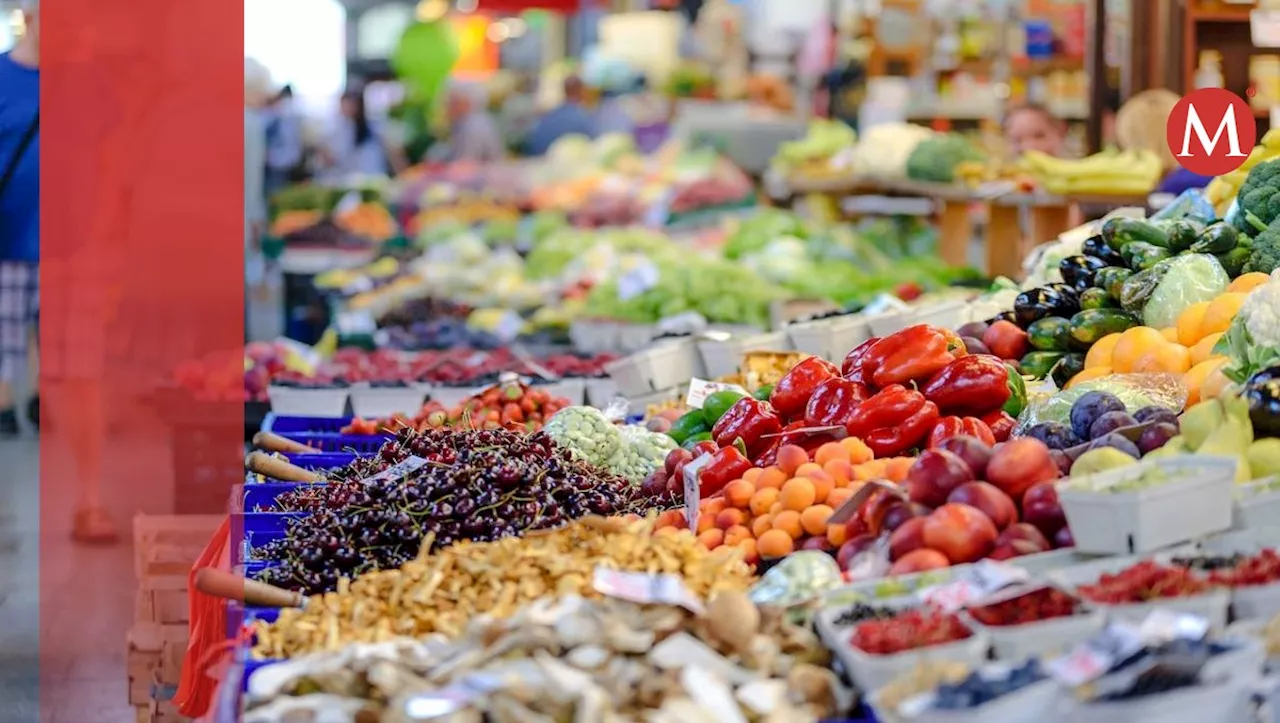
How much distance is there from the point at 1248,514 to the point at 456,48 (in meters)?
17.4

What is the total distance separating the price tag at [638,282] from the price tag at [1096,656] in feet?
17.4

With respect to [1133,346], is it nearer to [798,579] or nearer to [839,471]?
[839,471]

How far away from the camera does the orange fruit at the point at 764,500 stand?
3146 mm

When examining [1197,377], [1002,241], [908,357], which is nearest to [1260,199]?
[1197,377]

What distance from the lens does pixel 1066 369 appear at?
4062 millimetres

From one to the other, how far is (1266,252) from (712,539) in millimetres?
1763

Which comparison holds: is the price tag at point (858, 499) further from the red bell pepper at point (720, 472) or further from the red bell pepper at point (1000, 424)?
the red bell pepper at point (1000, 424)

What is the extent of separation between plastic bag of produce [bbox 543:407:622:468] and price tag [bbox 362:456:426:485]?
0.56 m

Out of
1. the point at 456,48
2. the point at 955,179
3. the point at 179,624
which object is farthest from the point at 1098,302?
the point at 456,48

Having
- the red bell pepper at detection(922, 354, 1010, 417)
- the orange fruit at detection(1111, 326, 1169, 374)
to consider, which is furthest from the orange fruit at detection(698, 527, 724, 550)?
the orange fruit at detection(1111, 326, 1169, 374)

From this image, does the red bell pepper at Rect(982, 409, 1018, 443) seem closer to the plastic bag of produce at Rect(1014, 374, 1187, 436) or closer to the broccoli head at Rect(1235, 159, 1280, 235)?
the plastic bag of produce at Rect(1014, 374, 1187, 436)
